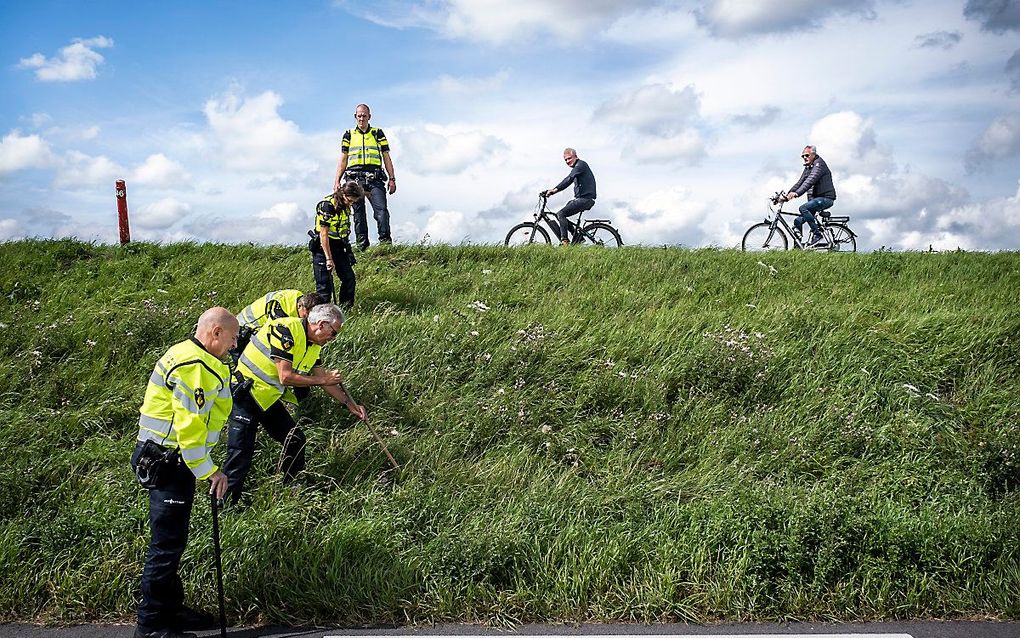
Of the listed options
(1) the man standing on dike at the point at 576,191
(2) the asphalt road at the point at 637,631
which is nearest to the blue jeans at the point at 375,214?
(1) the man standing on dike at the point at 576,191

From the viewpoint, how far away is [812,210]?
14.6 meters

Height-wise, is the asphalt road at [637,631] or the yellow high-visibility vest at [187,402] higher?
the yellow high-visibility vest at [187,402]

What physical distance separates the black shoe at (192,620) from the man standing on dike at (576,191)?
10263mm

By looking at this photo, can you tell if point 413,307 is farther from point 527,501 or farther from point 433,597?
point 433,597

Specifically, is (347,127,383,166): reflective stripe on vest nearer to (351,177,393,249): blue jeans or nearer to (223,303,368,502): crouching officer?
(351,177,393,249): blue jeans

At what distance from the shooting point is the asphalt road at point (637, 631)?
4695 mm

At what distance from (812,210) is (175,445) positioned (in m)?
13.0

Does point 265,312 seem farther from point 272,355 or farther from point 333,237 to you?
point 333,237

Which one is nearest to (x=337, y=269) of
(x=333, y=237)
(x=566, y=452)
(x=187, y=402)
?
(x=333, y=237)

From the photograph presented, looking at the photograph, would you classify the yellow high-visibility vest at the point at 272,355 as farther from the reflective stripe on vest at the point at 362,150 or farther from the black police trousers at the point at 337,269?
the reflective stripe on vest at the point at 362,150

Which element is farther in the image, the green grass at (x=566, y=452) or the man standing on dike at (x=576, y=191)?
the man standing on dike at (x=576, y=191)

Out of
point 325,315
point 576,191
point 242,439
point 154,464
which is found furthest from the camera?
point 576,191

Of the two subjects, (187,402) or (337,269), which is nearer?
(187,402)

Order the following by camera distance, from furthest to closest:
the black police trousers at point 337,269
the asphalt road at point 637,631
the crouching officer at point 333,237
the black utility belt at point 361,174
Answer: the black utility belt at point 361,174 → the black police trousers at point 337,269 → the crouching officer at point 333,237 → the asphalt road at point 637,631
